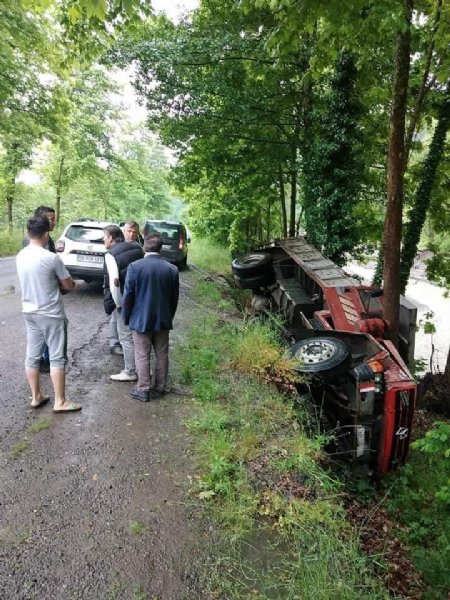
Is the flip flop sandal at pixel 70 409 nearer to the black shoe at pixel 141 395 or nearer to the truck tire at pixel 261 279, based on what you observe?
the black shoe at pixel 141 395

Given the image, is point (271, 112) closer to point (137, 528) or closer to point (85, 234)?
point (85, 234)

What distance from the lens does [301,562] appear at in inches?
110

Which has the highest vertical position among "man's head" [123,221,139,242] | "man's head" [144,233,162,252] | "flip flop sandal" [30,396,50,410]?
"man's head" [123,221,139,242]

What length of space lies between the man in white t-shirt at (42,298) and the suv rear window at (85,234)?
5.07 meters

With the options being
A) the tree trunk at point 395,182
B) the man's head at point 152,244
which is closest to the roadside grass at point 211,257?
the tree trunk at point 395,182

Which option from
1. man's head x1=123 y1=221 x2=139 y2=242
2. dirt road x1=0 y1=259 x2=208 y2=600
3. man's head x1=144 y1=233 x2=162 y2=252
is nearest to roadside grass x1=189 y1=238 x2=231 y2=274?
man's head x1=123 y1=221 x2=139 y2=242

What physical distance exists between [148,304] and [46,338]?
44.4 inches

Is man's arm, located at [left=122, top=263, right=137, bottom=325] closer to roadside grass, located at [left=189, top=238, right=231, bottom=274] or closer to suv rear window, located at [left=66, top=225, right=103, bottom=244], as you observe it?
suv rear window, located at [left=66, top=225, right=103, bottom=244]

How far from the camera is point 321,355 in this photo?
18.6 ft

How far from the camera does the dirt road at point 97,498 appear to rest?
8.73ft

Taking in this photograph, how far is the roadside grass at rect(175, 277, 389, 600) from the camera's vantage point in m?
2.72

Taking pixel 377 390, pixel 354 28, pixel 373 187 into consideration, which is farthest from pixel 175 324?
pixel 373 187

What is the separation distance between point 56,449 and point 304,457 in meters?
2.29

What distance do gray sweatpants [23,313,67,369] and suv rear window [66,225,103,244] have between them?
5164 mm
